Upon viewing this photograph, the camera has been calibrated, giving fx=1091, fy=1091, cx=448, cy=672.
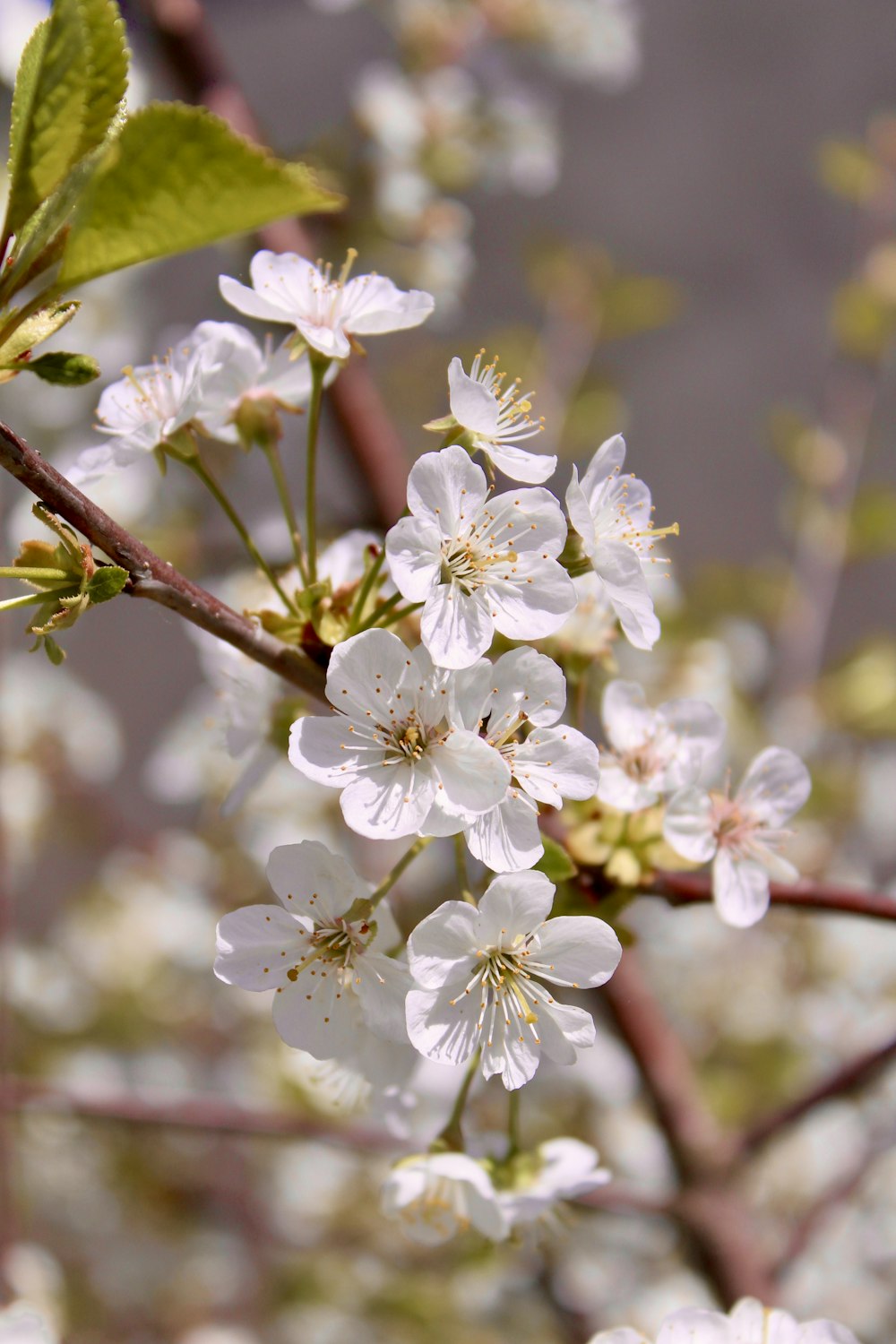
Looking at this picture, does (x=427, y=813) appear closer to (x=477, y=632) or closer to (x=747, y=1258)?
(x=477, y=632)

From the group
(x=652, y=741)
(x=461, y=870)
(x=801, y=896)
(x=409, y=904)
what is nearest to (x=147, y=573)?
(x=461, y=870)

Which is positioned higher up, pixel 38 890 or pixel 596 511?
pixel 596 511

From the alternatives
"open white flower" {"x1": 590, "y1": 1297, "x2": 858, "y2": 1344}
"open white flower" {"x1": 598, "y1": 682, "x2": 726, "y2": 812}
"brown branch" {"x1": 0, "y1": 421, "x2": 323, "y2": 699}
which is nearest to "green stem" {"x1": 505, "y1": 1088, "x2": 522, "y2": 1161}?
"open white flower" {"x1": 590, "y1": 1297, "x2": 858, "y2": 1344}

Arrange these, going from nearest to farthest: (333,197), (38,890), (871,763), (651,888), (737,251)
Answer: (333,197)
(651,888)
(871,763)
(737,251)
(38,890)

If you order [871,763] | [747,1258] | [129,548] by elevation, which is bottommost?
[871,763]

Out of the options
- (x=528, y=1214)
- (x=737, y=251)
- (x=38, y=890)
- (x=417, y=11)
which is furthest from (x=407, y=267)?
(x=38, y=890)

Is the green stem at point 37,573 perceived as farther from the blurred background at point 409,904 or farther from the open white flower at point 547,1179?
the blurred background at point 409,904

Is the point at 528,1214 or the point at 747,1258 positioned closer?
the point at 528,1214
